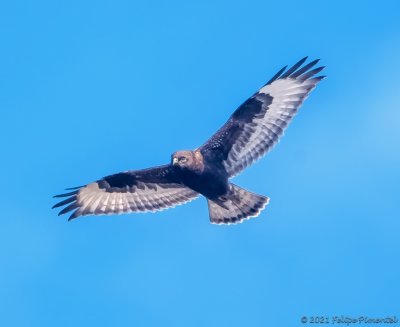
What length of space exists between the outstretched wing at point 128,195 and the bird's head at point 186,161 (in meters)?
1.07

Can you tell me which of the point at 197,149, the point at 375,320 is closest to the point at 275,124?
the point at 197,149

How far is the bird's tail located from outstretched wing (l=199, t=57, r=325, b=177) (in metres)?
0.43

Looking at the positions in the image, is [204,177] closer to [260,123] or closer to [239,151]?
[239,151]

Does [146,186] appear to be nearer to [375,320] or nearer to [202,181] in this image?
[202,181]

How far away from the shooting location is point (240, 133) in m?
11.2

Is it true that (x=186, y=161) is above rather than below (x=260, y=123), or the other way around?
below

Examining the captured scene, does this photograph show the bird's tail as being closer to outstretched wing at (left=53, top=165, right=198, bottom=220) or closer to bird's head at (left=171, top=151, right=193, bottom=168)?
outstretched wing at (left=53, top=165, right=198, bottom=220)

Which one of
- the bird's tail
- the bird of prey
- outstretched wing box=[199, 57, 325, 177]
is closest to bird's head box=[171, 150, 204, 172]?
the bird of prey

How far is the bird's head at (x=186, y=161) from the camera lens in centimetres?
1067

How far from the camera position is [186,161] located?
35.1 feet

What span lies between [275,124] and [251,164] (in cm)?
70

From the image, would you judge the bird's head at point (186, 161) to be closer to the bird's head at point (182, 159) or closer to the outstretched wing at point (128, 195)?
the bird's head at point (182, 159)

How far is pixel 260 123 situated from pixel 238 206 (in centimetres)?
134

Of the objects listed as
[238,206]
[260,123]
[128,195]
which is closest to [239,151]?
[260,123]
